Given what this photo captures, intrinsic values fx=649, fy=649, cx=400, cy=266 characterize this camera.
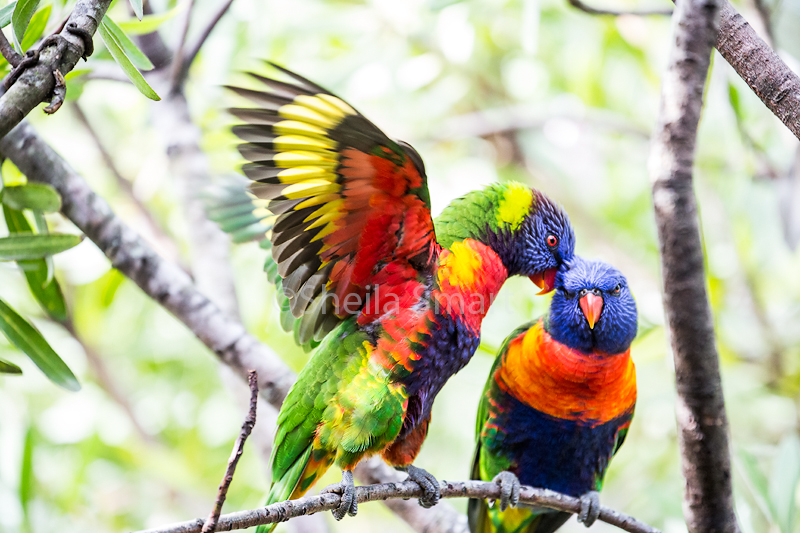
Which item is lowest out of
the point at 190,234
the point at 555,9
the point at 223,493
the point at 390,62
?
the point at 223,493

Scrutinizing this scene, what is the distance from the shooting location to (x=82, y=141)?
3.63 meters

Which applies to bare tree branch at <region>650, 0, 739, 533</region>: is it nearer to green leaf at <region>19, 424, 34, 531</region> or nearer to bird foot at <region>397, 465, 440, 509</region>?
bird foot at <region>397, 465, 440, 509</region>

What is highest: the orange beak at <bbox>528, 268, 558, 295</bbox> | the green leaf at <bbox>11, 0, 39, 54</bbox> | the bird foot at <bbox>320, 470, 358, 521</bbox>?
the orange beak at <bbox>528, 268, 558, 295</bbox>

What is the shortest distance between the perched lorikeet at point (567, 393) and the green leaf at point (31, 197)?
1.39 m

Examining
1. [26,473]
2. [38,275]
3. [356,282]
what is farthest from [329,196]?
[26,473]

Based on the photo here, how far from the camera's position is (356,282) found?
5.36 feet

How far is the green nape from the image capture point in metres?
1.82

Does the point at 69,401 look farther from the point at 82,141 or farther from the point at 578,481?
the point at 578,481

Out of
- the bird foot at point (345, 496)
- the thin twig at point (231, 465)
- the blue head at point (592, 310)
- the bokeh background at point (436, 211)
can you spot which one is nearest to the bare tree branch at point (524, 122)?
the bokeh background at point (436, 211)

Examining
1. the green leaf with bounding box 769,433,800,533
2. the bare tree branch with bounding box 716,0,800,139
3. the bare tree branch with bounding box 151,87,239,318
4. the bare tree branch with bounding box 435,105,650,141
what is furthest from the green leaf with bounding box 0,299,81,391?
the bare tree branch with bounding box 435,105,650,141

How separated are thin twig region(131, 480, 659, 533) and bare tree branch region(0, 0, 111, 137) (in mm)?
638

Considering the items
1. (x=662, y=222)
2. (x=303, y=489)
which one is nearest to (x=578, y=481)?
(x=303, y=489)

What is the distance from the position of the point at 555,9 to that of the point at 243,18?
169 cm

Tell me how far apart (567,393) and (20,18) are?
1693 mm
